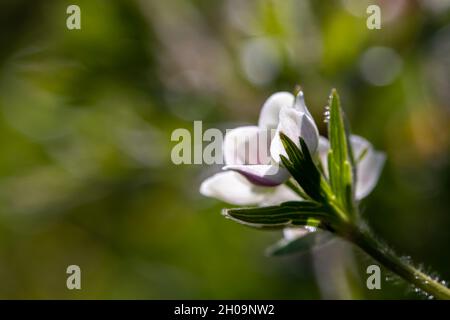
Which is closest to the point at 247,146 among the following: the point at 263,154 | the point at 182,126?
the point at 263,154

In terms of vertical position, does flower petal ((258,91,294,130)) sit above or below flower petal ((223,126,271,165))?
above

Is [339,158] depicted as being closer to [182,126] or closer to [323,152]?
[323,152]

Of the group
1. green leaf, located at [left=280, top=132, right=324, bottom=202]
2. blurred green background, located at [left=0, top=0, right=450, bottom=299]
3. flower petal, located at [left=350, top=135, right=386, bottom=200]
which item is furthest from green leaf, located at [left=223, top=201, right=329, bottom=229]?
blurred green background, located at [left=0, top=0, right=450, bottom=299]

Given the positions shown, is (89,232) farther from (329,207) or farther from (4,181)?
(329,207)

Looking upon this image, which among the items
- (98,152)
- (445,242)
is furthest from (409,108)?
(98,152)

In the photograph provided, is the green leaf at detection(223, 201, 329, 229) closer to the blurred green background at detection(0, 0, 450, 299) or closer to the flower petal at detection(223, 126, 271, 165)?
the flower petal at detection(223, 126, 271, 165)
